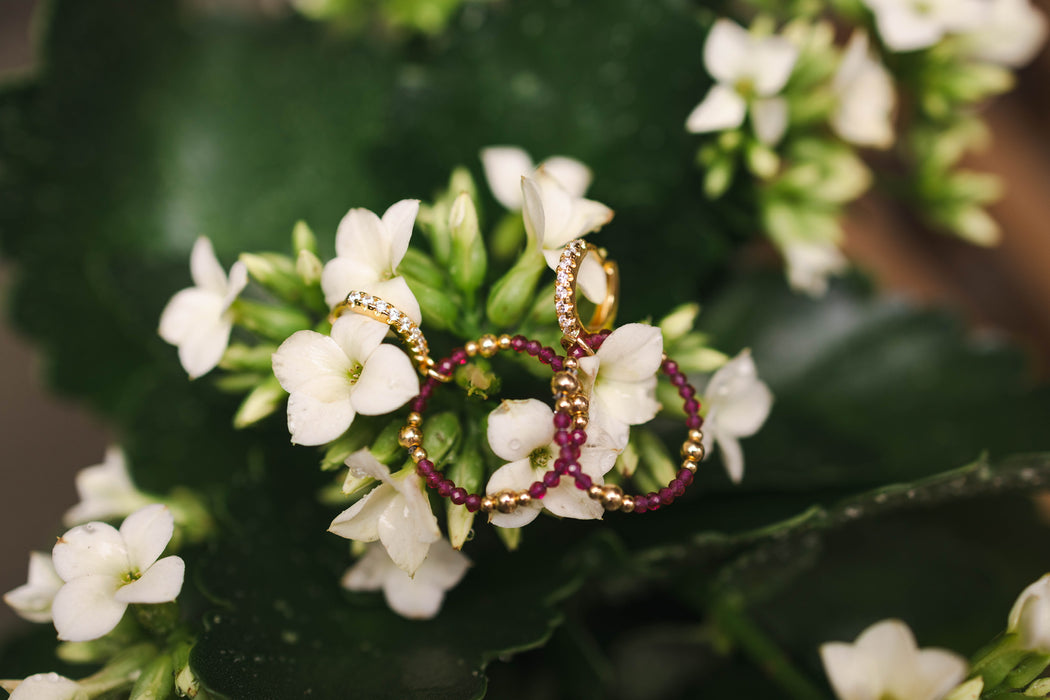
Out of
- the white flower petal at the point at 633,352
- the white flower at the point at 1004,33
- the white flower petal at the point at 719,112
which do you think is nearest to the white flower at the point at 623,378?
the white flower petal at the point at 633,352

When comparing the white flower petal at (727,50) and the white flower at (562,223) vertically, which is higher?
the white flower petal at (727,50)

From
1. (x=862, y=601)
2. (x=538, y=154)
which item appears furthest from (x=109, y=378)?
(x=862, y=601)

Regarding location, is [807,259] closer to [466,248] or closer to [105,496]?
[466,248]

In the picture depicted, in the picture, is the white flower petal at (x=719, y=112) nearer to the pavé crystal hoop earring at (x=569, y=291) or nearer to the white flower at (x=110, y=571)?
the pavé crystal hoop earring at (x=569, y=291)

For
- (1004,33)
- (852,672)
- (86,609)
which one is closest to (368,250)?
(86,609)

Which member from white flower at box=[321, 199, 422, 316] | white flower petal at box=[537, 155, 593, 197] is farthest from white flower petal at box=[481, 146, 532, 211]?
Result: white flower at box=[321, 199, 422, 316]

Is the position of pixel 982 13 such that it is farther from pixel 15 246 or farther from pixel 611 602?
pixel 15 246
